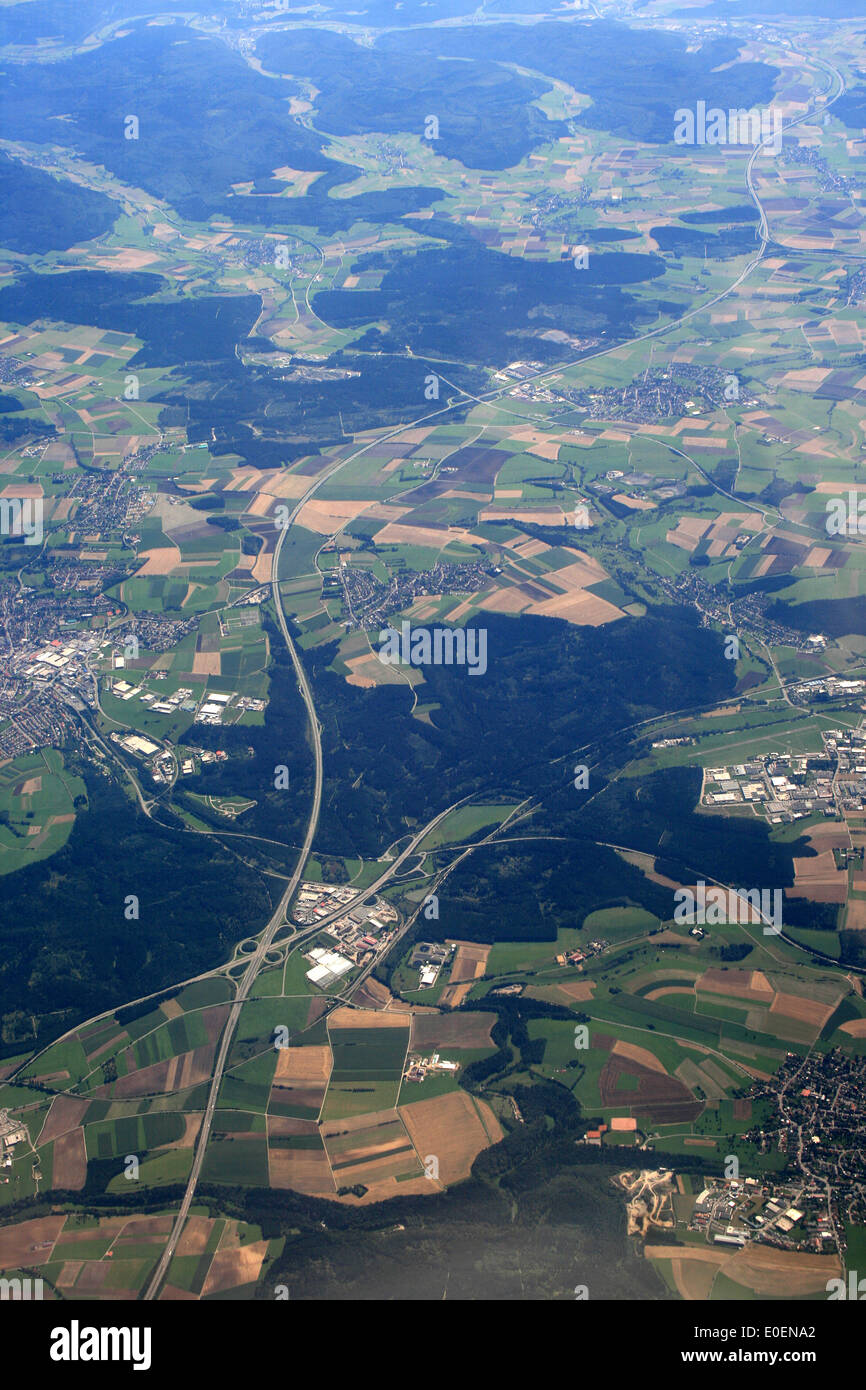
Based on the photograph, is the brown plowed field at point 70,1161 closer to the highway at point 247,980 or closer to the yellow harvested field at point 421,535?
the highway at point 247,980

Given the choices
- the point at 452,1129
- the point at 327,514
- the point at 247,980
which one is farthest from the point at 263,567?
the point at 452,1129

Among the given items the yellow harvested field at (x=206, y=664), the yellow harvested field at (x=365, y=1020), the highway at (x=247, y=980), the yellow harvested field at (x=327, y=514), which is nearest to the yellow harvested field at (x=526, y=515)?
the yellow harvested field at (x=327, y=514)

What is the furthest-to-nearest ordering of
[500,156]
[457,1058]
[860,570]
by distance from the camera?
[500,156], [860,570], [457,1058]

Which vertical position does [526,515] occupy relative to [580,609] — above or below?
above

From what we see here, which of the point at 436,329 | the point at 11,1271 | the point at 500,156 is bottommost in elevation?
the point at 11,1271

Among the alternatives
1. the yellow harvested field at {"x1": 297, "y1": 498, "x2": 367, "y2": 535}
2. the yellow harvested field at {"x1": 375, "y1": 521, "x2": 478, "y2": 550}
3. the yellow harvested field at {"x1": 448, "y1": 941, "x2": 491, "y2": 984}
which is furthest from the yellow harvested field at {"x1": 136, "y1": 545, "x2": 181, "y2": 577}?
the yellow harvested field at {"x1": 448, "y1": 941, "x2": 491, "y2": 984}

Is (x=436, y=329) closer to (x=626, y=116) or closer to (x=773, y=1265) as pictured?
(x=626, y=116)

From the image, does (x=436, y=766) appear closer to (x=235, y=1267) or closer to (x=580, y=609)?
(x=580, y=609)

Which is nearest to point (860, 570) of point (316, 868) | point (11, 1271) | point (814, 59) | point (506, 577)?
point (506, 577)
